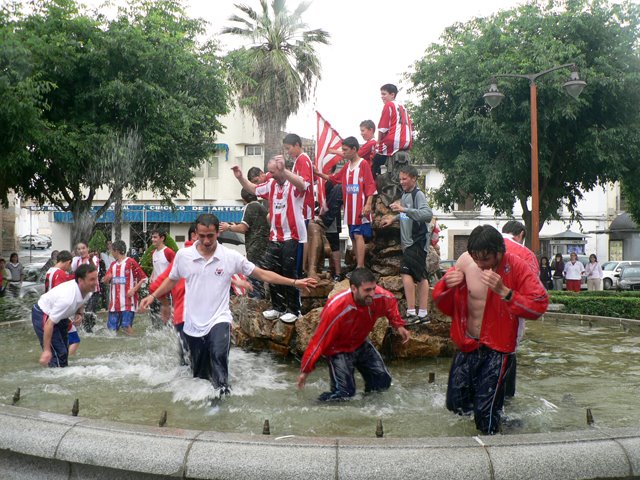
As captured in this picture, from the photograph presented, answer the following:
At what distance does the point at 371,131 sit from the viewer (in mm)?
8898

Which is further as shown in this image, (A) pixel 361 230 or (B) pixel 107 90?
(B) pixel 107 90

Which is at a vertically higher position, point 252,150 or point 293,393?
point 252,150

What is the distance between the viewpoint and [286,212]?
763 cm

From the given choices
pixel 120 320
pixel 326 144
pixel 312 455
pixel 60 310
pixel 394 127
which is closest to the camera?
pixel 312 455

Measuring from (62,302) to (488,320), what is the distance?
4.21 m

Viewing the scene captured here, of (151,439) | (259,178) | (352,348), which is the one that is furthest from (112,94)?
(151,439)

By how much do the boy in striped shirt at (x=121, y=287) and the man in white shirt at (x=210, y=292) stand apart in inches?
188

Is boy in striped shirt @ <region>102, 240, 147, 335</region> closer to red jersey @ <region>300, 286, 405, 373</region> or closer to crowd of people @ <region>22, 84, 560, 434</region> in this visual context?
crowd of people @ <region>22, 84, 560, 434</region>

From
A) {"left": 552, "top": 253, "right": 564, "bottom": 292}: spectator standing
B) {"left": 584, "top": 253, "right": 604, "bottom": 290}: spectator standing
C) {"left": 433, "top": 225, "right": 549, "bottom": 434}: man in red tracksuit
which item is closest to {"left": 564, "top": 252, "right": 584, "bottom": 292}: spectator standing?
{"left": 584, "top": 253, "right": 604, "bottom": 290}: spectator standing

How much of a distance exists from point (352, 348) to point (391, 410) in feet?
2.04

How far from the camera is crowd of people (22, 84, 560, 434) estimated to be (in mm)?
4488

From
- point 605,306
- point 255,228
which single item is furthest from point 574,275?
point 255,228

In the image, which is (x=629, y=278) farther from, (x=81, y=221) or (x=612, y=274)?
(x=81, y=221)

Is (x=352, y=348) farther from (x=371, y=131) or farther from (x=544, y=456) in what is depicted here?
(x=371, y=131)
